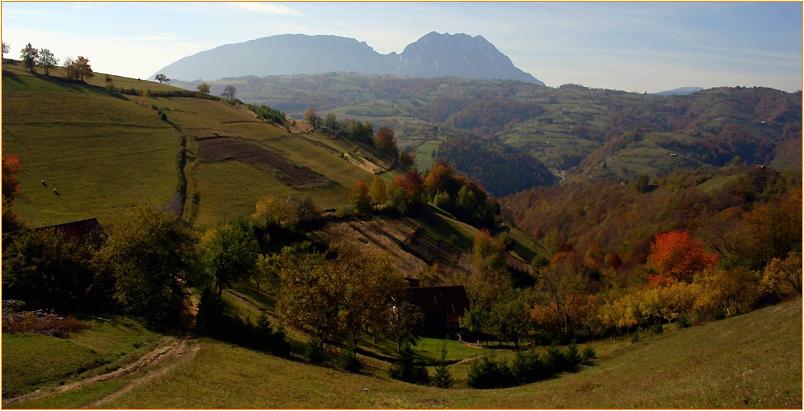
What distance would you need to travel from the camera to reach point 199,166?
371 feet

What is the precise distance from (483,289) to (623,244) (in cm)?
8420

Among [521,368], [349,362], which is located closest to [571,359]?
[521,368]

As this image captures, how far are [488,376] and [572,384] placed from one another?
7.05 m

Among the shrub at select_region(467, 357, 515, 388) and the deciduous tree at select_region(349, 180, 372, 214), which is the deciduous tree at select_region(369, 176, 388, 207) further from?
the shrub at select_region(467, 357, 515, 388)

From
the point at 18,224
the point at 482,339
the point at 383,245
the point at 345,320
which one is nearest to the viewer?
the point at 345,320

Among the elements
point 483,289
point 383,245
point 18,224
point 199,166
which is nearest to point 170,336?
point 18,224

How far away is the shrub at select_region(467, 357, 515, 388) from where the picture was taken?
42406 mm

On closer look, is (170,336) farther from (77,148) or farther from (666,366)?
(77,148)

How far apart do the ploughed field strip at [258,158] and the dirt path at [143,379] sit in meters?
79.4

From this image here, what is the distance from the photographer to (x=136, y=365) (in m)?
35.1

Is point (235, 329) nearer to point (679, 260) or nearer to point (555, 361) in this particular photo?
point (555, 361)

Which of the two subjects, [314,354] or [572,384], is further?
[314,354]

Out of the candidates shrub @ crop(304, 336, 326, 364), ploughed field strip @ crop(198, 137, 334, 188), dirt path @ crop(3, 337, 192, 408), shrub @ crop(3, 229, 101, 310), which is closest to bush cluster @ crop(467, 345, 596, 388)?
shrub @ crop(304, 336, 326, 364)

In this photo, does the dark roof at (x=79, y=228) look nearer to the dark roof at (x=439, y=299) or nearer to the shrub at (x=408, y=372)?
the shrub at (x=408, y=372)
